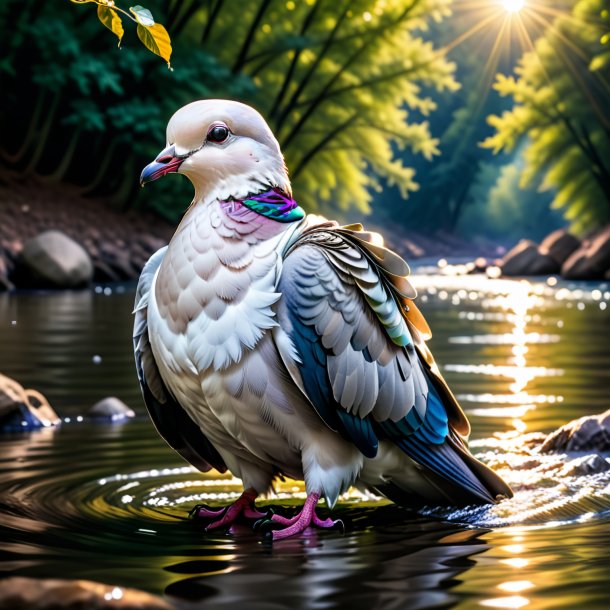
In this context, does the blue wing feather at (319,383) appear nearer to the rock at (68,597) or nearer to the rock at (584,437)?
the rock at (68,597)

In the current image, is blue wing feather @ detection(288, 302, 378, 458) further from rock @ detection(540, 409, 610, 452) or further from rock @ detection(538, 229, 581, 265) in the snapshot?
rock @ detection(538, 229, 581, 265)

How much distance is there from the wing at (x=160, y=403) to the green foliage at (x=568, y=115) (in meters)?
29.5

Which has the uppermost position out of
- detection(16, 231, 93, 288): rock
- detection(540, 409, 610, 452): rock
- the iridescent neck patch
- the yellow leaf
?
detection(16, 231, 93, 288): rock

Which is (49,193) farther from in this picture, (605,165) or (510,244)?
(510,244)

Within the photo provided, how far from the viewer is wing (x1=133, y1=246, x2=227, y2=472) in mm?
4430

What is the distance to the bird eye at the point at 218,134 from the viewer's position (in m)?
4.18

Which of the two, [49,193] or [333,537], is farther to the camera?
[49,193]

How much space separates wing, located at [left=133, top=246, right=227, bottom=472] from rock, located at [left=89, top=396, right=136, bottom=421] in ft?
8.03

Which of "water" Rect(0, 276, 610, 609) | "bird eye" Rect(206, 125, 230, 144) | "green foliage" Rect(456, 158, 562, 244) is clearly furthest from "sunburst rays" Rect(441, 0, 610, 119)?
"bird eye" Rect(206, 125, 230, 144)

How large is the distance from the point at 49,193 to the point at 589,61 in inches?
617

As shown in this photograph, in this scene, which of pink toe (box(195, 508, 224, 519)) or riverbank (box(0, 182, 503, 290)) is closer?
pink toe (box(195, 508, 224, 519))

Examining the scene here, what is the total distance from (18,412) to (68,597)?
441cm

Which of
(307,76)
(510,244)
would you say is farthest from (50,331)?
(510,244)

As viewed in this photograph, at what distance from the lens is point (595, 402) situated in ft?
25.4
